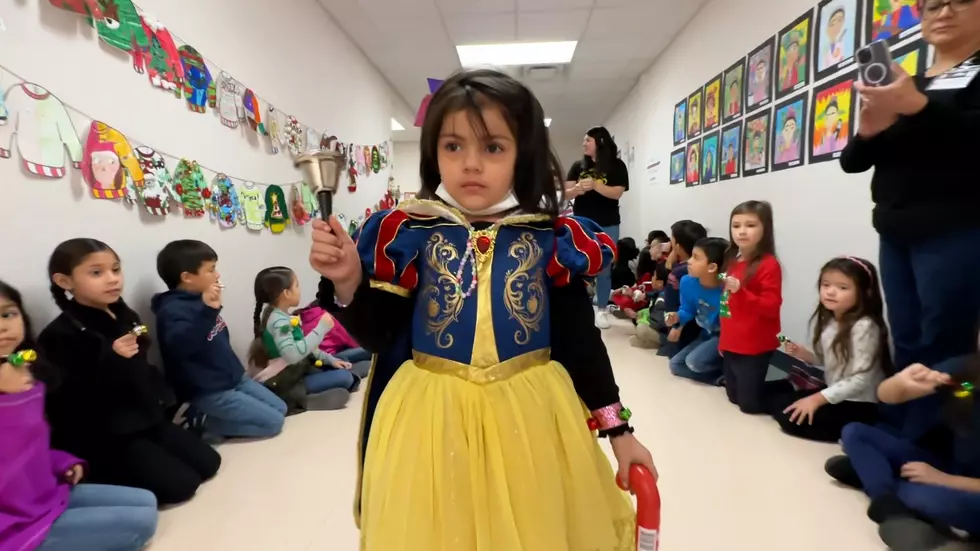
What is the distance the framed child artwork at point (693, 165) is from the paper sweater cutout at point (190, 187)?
322cm

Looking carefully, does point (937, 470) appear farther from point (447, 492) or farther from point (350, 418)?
point (350, 418)

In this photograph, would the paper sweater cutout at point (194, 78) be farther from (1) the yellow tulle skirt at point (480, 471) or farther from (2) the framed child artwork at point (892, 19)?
(2) the framed child artwork at point (892, 19)

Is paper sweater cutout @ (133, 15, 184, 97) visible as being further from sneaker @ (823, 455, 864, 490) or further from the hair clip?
sneaker @ (823, 455, 864, 490)

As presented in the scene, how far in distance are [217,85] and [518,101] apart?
80.0 inches

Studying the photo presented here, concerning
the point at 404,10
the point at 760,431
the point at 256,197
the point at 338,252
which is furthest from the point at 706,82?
the point at 338,252

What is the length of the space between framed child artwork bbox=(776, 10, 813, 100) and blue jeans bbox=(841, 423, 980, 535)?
1.69m

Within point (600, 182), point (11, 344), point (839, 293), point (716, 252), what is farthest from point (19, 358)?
point (600, 182)

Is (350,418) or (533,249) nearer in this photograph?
(533,249)

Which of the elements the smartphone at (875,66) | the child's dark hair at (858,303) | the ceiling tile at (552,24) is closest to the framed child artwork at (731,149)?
the ceiling tile at (552,24)

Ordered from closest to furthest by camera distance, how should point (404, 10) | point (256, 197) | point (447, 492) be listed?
1. point (447, 492)
2. point (256, 197)
3. point (404, 10)

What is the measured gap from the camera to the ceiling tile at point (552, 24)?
4.03m

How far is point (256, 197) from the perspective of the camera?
111 inches

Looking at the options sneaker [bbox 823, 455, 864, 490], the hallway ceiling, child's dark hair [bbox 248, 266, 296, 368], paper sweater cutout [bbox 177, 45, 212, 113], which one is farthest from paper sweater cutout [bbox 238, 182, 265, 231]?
sneaker [bbox 823, 455, 864, 490]

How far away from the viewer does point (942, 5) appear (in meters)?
1.38
